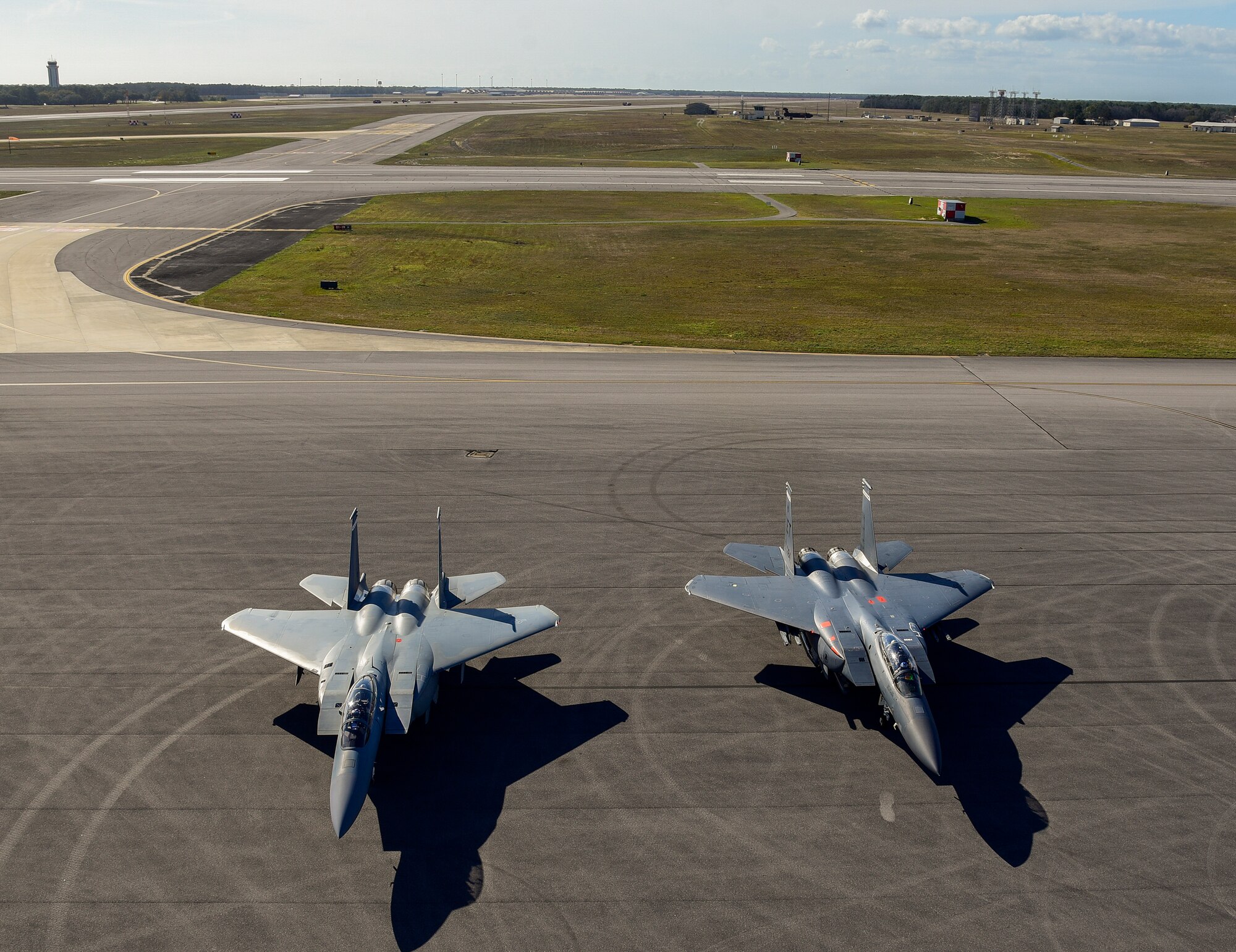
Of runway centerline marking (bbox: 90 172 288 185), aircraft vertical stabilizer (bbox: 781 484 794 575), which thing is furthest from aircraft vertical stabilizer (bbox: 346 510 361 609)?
runway centerline marking (bbox: 90 172 288 185)

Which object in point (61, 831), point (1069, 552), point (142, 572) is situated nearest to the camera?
point (61, 831)

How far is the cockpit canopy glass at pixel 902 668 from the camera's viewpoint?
66.5ft

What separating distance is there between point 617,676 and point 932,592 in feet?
30.7

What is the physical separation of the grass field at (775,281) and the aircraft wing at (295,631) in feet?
119

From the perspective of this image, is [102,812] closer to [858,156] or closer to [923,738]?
[923,738]

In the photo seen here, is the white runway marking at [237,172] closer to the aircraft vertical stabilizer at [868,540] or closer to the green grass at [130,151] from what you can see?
the green grass at [130,151]

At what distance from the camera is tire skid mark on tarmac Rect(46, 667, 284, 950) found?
52.6ft

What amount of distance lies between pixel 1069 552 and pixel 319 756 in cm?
2515

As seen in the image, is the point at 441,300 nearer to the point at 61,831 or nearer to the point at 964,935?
the point at 61,831

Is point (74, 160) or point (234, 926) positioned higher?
point (74, 160)

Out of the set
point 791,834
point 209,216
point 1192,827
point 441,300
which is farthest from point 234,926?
point 209,216

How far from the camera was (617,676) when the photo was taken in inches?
930

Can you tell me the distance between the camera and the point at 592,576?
28.7 meters

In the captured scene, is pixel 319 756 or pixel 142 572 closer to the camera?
pixel 319 756
